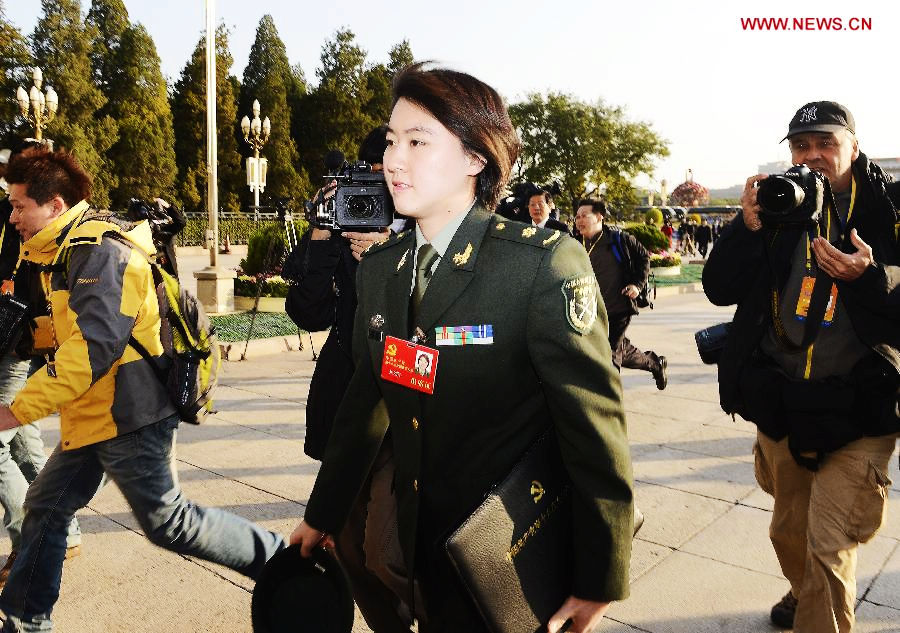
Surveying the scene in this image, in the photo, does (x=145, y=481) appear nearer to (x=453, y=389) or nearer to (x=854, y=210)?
(x=453, y=389)

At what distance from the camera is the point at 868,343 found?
2.81 m

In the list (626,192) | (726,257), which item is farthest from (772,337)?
(626,192)

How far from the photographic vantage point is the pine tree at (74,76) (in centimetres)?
4275

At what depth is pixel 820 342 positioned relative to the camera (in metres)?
2.95

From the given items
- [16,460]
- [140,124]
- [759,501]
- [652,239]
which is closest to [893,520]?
[759,501]

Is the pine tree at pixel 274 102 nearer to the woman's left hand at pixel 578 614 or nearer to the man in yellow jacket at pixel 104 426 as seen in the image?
the man in yellow jacket at pixel 104 426

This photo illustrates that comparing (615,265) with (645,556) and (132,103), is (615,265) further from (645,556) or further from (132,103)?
(132,103)

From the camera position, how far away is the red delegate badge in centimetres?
180

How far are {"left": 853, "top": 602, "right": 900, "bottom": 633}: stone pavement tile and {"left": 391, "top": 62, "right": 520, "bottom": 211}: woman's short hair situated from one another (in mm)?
2729

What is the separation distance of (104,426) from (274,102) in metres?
53.5

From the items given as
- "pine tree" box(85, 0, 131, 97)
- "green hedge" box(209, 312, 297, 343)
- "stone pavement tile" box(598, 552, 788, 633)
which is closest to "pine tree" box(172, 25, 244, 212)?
"pine tree" box(85, 0, 131, 97)

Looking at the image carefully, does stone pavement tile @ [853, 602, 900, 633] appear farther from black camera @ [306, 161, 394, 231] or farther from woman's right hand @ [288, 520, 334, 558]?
black camera @ [306, 161, 394, 231]

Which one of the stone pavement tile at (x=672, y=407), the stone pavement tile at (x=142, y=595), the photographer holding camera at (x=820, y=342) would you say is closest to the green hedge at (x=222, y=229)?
the stone pavement tile at (x=672, y=407)

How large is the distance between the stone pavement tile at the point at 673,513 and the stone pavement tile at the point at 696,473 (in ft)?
0.38
